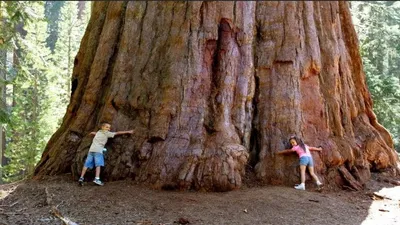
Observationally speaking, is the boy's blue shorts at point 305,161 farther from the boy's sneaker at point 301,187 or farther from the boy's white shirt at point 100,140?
the boy's white shirt at point 100,140

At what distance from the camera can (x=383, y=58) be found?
18.5 metres

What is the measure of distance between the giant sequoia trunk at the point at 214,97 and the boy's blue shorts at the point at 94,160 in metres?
0.21

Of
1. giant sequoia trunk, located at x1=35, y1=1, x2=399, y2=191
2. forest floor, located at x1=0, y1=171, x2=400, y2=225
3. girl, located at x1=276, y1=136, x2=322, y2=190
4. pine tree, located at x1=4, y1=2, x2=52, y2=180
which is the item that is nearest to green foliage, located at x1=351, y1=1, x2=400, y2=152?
giant sequoia trunk, located at x1=35, y1=1, x2=399, y2=191

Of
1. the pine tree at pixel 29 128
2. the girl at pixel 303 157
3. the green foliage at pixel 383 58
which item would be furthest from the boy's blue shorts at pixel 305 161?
the pine tree at pixel 29 128

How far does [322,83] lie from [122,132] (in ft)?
13.5

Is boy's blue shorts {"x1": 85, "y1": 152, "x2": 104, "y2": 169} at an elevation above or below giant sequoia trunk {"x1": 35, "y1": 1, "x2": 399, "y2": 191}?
below

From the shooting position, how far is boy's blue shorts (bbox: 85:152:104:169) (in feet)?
24.4

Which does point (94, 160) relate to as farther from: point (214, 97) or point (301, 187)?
point (301, 187)

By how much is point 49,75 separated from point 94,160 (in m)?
14.9

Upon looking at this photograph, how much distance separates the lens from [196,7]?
307 inches

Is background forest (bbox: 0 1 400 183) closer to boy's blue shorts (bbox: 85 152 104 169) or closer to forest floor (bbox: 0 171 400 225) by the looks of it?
boy's blue shorts (bbox: 85 152 104 169)

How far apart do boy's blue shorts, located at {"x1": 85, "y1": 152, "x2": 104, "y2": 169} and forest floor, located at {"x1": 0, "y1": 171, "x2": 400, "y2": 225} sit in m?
0.37

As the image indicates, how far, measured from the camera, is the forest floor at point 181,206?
5.77 meters

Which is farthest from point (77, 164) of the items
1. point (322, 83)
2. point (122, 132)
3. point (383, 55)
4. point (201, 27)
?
point (383, 55)
